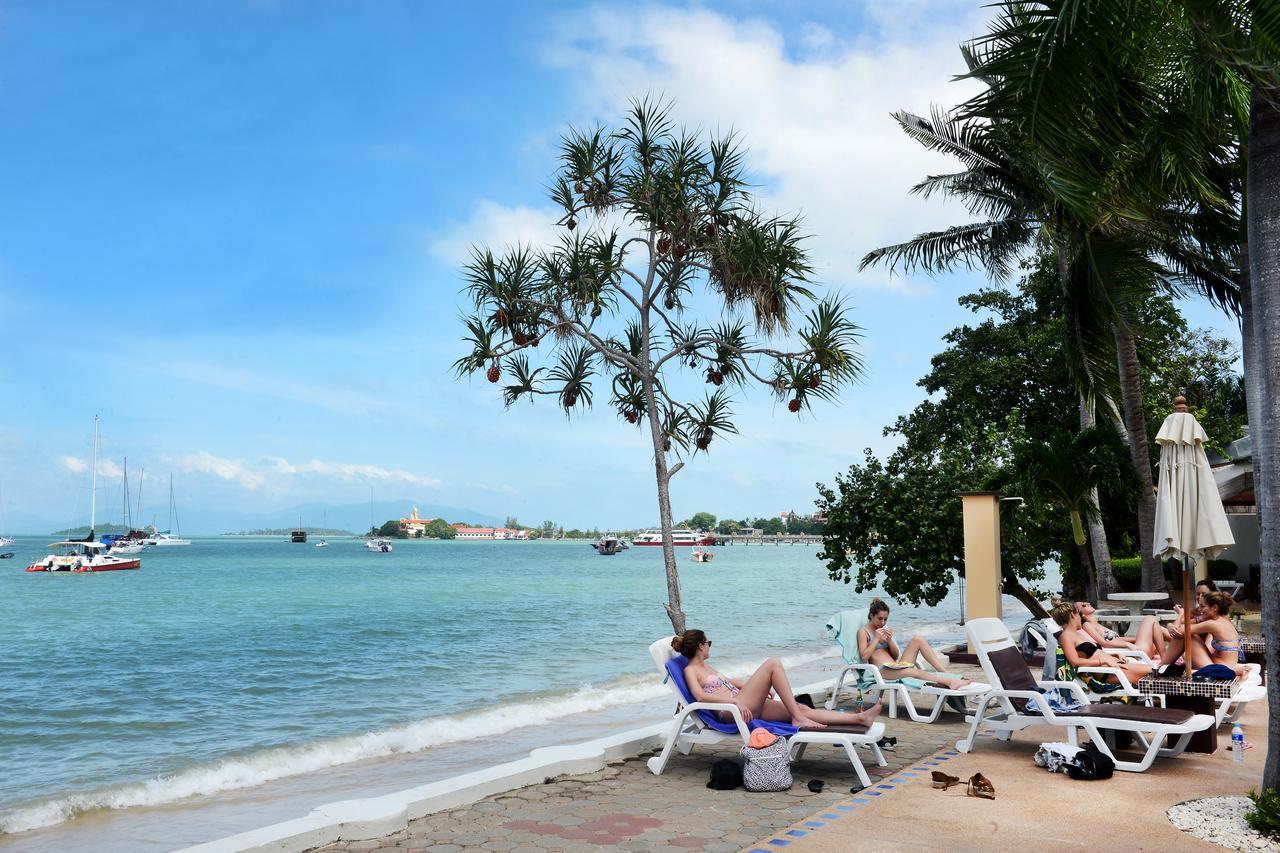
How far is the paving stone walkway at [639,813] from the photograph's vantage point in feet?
15.2

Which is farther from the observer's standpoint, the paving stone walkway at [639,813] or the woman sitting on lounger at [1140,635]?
the woman sitting on lounger at [1140,635]

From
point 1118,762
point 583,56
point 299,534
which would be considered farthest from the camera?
point 299,534

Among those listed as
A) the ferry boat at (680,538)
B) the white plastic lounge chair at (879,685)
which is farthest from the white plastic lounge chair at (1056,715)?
the ferry boat at (680,538)

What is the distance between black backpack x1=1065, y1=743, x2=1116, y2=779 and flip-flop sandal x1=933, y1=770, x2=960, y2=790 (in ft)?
2.47

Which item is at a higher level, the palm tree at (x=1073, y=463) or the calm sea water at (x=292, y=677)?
the palm tree at (x=1073, y=463)

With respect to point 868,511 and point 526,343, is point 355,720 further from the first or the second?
point 868,511

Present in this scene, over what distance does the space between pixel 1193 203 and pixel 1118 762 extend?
701cm

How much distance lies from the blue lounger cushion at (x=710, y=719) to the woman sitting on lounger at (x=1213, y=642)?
3.57 m

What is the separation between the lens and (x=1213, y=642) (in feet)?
25.3

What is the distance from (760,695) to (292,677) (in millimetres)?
14493

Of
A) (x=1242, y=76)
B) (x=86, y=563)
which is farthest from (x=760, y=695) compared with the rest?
(x=86, y=563)

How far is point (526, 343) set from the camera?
1031cm

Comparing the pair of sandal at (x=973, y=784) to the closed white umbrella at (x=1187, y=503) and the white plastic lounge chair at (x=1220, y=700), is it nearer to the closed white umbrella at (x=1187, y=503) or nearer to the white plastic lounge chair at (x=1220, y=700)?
the white plastic lounge chair at (x=1220, y=700)

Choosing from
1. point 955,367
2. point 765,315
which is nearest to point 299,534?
point 955,367
